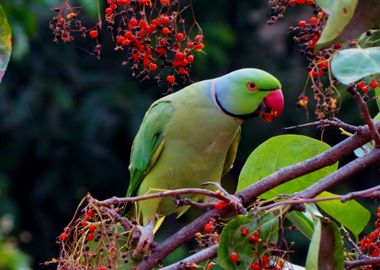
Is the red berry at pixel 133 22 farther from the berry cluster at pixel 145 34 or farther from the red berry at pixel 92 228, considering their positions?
the red berry at pixel 92 228

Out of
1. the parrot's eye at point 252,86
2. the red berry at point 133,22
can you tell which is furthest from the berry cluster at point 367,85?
the parrot's eye at point 252,86

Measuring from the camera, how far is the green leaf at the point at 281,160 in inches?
53.3

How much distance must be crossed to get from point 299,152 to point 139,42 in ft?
0.97

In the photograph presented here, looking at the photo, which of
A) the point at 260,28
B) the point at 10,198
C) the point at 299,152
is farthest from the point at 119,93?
the point at 299,152

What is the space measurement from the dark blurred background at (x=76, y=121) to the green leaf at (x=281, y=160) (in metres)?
5.04

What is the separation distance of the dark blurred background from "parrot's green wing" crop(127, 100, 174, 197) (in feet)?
14.7

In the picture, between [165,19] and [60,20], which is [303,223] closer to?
[165,19]

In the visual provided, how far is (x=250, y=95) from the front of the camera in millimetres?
1810

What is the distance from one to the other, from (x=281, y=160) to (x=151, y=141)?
0.63 meters

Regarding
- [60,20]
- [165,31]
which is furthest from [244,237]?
[60,20]

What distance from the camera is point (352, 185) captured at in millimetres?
7023

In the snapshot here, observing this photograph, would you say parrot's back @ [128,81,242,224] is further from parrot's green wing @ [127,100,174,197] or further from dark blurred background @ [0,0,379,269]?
dark blurred background @ [0,0,379,269]

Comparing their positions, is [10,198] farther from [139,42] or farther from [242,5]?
[139,42]

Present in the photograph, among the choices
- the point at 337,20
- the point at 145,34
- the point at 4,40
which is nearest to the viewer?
the point at 337,20
